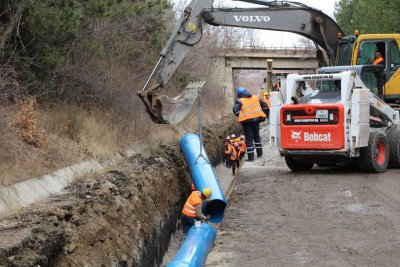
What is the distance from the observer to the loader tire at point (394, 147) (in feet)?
47.1

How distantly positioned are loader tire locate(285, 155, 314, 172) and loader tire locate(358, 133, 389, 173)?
162 centimetres

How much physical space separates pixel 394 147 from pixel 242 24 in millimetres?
4666

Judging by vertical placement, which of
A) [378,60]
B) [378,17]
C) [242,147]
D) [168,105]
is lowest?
[242,147]

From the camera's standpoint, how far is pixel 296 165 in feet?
48.5

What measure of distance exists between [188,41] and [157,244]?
581 cm

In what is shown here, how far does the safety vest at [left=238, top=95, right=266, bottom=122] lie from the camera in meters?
16.9

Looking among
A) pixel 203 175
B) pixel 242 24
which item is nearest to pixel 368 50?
pixel 242 24

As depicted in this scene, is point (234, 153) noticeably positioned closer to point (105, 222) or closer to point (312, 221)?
point (312, 221)

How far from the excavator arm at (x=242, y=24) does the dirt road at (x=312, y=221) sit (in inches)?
126

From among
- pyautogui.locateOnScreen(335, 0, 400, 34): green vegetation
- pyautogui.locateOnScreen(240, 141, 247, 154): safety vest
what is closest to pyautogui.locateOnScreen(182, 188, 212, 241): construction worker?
pyautogui.locateOnScreen(240, 141, 247, 154): safety vest

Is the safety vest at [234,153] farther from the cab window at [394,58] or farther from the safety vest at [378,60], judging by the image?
the cab window at [394,58]

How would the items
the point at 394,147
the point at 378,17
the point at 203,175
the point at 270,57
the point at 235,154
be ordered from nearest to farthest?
the point at 203,175 → the point at 394,147 → the point at 235,154 → the point at 378,17 → the point at 270,57

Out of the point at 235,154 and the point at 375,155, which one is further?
the point at 235,154

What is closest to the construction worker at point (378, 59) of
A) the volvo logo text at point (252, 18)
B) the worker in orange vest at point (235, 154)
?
the volvo logo text at point (252, 18)
